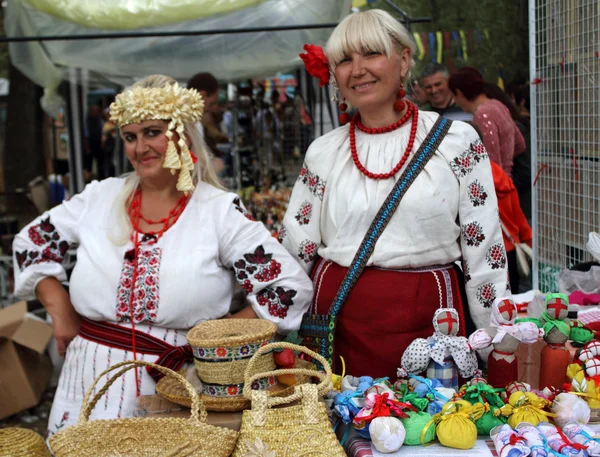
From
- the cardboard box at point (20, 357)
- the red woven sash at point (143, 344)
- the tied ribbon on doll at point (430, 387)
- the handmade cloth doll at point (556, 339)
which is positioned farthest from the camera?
the cardboard box at point (20, 357)

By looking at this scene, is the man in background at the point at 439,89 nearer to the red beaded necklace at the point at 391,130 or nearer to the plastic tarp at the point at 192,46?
the plastic tarp at the point at 192,46

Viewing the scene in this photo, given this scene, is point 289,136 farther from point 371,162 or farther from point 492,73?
point 371,162

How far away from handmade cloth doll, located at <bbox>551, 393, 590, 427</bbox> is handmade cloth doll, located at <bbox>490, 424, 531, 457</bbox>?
162 millimetres

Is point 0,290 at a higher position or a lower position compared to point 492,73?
lower

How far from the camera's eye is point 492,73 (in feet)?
17.4

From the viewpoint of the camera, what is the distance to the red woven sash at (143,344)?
2.44 metres

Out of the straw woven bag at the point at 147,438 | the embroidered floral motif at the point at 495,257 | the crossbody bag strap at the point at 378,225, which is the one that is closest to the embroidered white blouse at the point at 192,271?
the crossbody bag strap at the point at 378,225

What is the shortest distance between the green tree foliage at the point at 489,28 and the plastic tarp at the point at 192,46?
0.76 metres

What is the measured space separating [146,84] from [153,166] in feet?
0.99

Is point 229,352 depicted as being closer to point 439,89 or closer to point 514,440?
point 514,440

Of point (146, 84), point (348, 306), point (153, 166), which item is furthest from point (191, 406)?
point (146, 84)

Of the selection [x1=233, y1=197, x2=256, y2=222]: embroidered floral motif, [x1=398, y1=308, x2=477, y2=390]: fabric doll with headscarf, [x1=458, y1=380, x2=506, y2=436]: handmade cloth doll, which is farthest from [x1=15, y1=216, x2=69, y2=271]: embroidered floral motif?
[x1=458, y1=380, x2=506, y2=436]: handmade cloth doll

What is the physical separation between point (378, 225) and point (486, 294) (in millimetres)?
442

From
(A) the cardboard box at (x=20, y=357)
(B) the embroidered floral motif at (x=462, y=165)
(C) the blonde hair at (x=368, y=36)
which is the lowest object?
(A) the cardboard box at (x=20, y=357)
